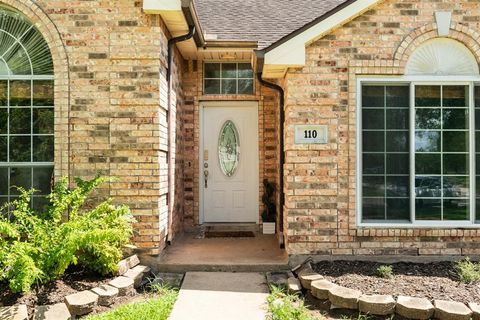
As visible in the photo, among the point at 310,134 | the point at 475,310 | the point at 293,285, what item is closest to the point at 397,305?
the point at 475,310

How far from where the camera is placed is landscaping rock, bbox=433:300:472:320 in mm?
4023

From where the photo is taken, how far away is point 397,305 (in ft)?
13.9

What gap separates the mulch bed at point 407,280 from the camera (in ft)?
14.9

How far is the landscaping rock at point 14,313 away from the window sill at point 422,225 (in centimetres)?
410

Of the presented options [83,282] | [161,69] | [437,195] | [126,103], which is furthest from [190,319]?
[437,195]

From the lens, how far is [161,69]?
571 centimetres

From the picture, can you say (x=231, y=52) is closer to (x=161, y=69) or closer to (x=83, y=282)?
(x=161, y=69)

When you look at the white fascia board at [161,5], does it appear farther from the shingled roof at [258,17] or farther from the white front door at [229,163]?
the white front door at [229,163]

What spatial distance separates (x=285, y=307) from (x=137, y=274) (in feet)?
6.54

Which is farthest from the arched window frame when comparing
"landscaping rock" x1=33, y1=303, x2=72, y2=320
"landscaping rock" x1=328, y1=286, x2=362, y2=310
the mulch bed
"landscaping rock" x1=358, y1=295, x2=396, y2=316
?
"landscaping rock" x1=33, y1=303, x2=72, y2=320

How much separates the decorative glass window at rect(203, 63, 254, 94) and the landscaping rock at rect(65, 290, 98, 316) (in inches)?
188

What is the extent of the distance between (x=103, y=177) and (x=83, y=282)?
4.31 feet

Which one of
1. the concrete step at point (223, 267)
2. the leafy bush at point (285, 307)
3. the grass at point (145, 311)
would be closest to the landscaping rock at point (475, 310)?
the leafy bush at point (285, 307)

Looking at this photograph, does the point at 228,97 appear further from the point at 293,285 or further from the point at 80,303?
the point at 80,303
